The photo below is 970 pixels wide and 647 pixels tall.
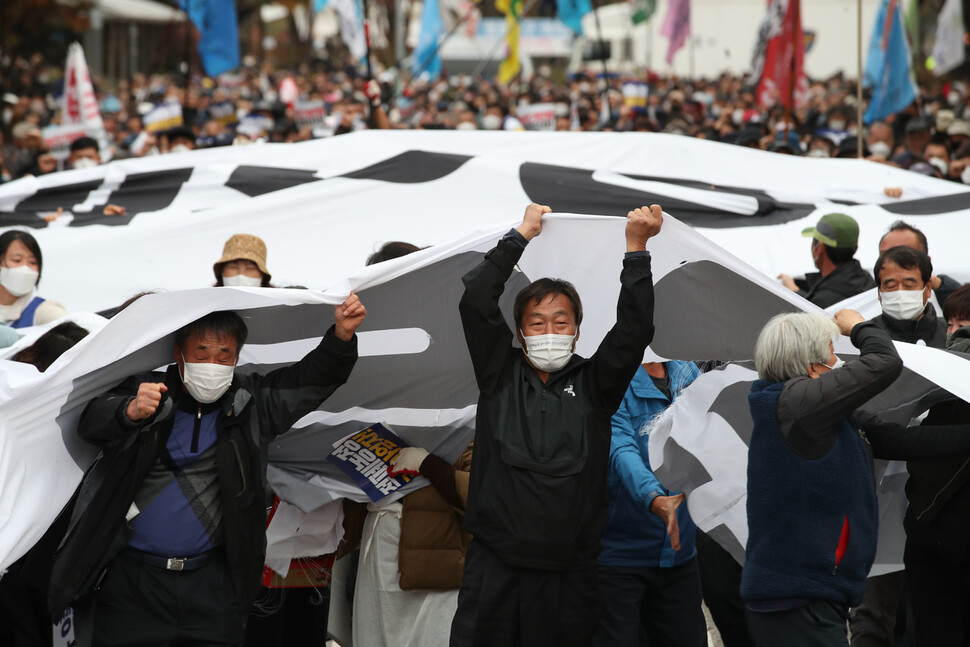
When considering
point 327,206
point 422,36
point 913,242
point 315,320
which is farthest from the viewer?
point 422,36

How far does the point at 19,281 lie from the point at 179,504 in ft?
6.98

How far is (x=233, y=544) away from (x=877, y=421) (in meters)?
2.00

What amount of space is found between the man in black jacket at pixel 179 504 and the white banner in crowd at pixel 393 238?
0.46 feet

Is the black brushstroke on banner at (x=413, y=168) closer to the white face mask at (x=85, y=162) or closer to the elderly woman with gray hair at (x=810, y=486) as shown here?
the white face mask at (x=85, y=162)

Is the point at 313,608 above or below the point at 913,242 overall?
below

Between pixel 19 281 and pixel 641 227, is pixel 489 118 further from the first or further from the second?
pixel 641 227

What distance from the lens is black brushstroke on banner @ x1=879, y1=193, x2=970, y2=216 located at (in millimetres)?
6484

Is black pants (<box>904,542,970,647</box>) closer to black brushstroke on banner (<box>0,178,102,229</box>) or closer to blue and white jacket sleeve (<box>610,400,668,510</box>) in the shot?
blue and white jacket sleeve (<box>610,400,668,510</box>)

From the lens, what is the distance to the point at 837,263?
17.4ft

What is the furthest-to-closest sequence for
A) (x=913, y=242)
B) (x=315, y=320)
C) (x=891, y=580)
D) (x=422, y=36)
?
(x=422, y=36) → (x=913, y=242) → (x=891, y=580) → (x=315, y=320)

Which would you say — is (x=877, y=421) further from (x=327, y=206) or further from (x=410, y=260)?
(x=327, y=206)

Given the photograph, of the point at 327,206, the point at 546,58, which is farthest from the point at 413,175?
the point at 546,58

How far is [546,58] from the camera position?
1697 inches

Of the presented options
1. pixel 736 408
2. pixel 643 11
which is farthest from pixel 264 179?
pixel 643 11
